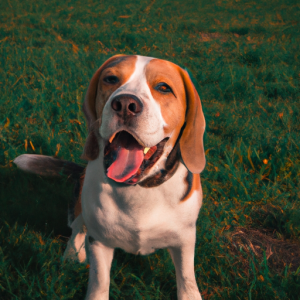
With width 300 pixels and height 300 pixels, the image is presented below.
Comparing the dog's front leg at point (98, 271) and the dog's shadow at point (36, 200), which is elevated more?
the dog's front leg at point (98, 271)

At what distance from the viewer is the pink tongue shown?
181cm

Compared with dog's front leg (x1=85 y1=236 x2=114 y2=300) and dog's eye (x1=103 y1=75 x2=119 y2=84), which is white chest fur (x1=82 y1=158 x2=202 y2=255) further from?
dog's eye (x1=103 y1=75 x2=119 y2=84)

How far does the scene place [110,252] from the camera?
219cm

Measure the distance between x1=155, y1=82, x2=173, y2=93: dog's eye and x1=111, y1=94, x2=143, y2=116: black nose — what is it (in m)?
0.23

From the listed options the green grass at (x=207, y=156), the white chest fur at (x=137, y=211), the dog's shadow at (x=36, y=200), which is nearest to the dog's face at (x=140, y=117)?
the white chest fur at (x=137, y=211)

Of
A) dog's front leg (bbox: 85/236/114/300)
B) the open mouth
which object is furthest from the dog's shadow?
the open mouth

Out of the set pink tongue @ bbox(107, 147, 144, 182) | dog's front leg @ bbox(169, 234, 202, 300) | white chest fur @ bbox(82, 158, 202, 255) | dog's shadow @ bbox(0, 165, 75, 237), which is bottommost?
dog's shadow @ bbox(0, 165, 75, 237)

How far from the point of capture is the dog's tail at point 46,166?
2975mm

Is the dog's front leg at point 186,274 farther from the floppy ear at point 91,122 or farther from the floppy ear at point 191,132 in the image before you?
the floppy ear at point 91,122

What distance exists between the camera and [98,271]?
2111 millimetres

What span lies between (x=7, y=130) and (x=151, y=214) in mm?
2434

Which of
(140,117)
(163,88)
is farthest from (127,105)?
(163,88)

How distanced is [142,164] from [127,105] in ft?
1.23

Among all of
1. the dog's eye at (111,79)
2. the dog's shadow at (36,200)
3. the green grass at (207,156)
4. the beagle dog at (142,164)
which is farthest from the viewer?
the dog's shadow at (36,200)
